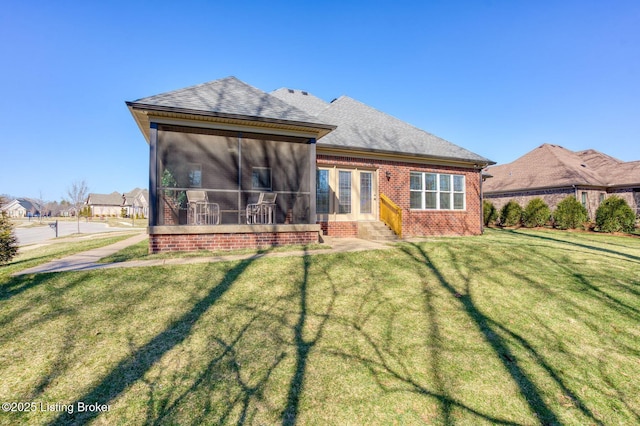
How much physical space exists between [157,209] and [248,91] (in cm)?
497

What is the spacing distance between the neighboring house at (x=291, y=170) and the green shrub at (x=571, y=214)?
771 centimetres

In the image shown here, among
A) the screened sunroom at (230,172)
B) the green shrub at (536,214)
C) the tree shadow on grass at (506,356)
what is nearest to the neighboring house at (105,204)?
the screened sunroom at (230,172)

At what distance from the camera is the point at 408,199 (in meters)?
13.0

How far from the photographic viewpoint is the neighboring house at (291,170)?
26.0 feet

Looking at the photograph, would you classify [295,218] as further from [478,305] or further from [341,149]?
[478,305]

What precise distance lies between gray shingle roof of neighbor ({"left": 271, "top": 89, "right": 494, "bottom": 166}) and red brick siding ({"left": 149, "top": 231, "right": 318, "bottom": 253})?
3910mm

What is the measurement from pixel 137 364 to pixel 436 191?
12865 millimetres

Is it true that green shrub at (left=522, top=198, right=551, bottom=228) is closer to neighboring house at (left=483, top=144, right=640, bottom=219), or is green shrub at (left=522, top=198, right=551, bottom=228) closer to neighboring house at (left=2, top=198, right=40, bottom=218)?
neighboring house at (left=483, top=144, right=640, bottom=219)

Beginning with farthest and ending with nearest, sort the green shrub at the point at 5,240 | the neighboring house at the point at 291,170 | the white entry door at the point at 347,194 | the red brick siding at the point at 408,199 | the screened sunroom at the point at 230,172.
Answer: the screened sunroom at the point at 230,172, the red brick siding at the point at 408,199, the white entry door at the point at 347,194, the neighboring house at the point at 291,170, the green shrub at the point at 5,240

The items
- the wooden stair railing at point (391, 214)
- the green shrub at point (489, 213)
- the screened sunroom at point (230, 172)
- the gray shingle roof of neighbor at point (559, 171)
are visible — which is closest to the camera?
the wooden stair railing at point (391, 214)

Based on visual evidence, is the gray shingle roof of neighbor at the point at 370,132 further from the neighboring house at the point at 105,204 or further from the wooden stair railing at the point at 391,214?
the neighboring house at the point at 105,204

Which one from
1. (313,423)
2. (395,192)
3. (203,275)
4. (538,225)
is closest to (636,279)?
(395,192)

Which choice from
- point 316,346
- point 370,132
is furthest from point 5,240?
point 370,132

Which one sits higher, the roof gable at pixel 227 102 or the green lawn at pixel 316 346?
the roof gable at pixel 227 102
